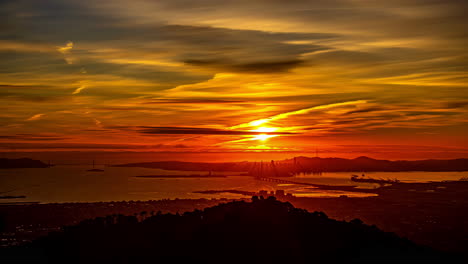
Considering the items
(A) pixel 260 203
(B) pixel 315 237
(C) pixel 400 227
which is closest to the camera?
(B) pixel 315 237

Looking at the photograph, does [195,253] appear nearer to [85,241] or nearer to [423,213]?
[85,241]

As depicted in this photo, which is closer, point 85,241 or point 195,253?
point 195,253

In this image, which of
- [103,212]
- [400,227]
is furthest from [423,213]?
[103,212]

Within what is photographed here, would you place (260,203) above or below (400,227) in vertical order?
above

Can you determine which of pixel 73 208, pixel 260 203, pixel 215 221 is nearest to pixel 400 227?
pixel 260 203

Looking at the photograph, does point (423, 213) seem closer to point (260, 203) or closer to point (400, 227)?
point (400, 227)

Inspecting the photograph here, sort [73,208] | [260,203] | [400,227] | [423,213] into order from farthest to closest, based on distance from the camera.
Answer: [73,208] → [423,213] → [400,227] → [260,203]
